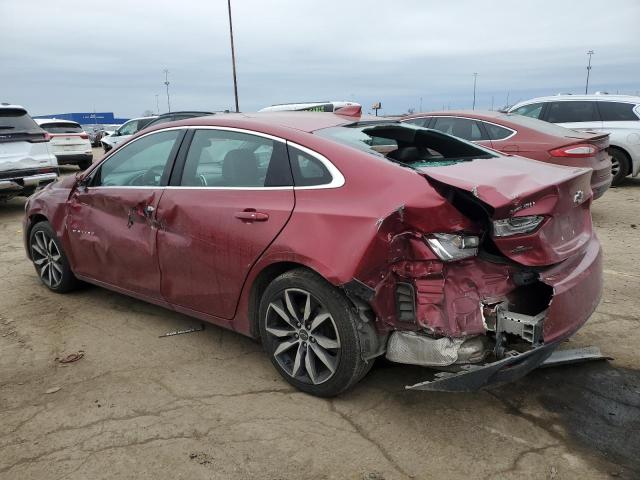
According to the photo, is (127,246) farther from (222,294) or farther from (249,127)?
(249,127)

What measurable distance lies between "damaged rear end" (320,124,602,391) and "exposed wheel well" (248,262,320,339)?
538 millimetres

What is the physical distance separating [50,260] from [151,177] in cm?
173

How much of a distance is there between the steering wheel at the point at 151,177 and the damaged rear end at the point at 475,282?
188 centimetres

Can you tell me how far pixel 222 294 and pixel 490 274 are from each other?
1632 mm

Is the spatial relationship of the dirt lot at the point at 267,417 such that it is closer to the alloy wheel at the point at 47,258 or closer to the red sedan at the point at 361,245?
the red sedan at the point at 361,245

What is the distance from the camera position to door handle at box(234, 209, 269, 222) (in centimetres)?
306

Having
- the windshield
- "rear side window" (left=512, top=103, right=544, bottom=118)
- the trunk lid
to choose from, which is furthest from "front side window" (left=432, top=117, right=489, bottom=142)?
the trunk lid

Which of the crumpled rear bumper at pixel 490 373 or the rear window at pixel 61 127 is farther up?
the rear window at pixel 61 127

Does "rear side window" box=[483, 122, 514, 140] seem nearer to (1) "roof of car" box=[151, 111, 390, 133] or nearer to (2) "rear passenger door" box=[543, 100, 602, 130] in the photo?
(2) "rear passenger door" box=[543, 100, 602, 130]

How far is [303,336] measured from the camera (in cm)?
301

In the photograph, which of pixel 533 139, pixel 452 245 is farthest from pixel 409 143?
pixel 533 139

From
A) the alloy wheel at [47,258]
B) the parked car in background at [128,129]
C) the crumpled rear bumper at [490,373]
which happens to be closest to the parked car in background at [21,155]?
the alloy wheel at [47,258]

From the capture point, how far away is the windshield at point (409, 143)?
130 inches

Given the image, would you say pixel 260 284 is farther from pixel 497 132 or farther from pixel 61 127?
pixel 61 127
